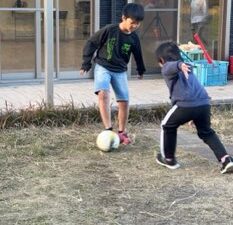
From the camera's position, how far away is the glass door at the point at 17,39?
10.3 metres

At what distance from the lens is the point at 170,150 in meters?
5.91

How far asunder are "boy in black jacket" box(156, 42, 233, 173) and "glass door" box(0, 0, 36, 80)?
503cm

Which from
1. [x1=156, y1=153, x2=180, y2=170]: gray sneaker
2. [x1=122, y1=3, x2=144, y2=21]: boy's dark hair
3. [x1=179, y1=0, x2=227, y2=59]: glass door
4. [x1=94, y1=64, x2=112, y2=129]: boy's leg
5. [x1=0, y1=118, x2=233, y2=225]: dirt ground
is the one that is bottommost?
[x1=0, y1=118, x2=233, y2=225]: dirt ground

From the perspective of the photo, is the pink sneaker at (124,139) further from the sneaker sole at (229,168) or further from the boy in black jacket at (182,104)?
the sneaker sole at (229,168)

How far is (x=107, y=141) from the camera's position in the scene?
252 inches

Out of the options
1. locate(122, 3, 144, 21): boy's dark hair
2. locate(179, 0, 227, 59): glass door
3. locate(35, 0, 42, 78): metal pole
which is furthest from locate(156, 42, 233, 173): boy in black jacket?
locate(179, 0, 227, 59): glass door

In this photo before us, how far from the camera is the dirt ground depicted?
15.4 ft

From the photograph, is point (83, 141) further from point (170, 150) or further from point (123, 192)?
point (123, 192)

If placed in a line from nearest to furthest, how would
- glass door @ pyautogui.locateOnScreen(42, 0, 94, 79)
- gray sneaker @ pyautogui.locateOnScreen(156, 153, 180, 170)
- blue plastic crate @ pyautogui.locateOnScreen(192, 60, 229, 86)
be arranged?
gray sneaker @ pyautogui.locateOnScreen(156, 153, 180, 170), blue plastic crate @ pyautogui.locateOnScreen(192, 60, 229, 86), glass door @ pyautogui.locateOnScreen(42, 0, 94, 79)

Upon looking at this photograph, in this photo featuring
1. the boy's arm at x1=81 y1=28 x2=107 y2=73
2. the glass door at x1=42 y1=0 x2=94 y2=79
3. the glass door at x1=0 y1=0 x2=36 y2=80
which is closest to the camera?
the boy's arm at x1=81 y1=28 x2=107 y2=73

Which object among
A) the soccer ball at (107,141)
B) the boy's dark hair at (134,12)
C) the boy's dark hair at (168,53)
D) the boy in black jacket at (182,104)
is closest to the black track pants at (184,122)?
the boy in black jacket at (182,104)

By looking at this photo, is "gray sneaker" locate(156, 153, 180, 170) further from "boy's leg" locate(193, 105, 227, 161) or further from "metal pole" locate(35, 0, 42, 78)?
"metal pole" locate(35, 0, 42, 78)

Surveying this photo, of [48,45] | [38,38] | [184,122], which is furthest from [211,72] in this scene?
[184,122]

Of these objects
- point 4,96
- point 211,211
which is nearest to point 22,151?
point 211,211
